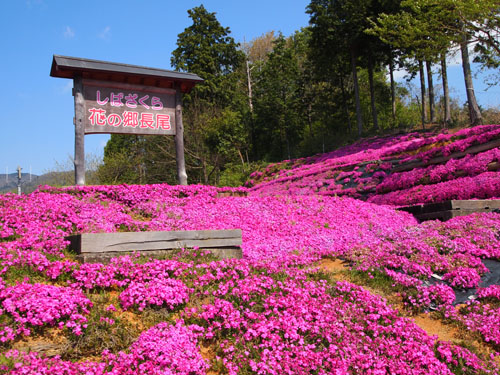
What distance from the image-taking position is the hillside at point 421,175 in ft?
41.4

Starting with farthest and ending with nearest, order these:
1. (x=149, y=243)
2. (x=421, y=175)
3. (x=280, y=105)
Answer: (x=280, y=105) → (x=421, y=175) → (x=149, y=243)

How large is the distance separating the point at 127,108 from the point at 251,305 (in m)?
10.7

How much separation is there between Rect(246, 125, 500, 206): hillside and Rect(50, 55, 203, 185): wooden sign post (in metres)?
7.44

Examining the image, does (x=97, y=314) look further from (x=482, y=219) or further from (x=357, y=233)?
(x=482, y=219)

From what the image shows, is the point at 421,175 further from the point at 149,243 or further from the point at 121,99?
the point at 149,243

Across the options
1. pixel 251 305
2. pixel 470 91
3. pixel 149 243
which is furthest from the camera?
pixel 470 91

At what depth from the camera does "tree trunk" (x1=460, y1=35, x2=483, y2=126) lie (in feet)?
82.6

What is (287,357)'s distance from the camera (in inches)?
170

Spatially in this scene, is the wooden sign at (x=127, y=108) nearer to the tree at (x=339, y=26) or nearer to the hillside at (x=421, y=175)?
the hillside at (x=421, y=175)

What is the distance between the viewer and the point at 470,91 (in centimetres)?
2594

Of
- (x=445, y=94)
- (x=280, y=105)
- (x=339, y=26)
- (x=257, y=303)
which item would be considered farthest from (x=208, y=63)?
(x=257, y=303)

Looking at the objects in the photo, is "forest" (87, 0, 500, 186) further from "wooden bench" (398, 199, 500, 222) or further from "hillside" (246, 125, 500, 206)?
"wooden bench" (398, 199, 500, 222)

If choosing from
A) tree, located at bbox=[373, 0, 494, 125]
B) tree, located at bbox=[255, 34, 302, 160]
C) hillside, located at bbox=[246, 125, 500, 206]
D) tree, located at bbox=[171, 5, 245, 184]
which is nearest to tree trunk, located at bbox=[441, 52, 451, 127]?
tree, located at bbox=[373, 0, 494, 125]

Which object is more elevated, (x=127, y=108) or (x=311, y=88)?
(x=311, y=88)
